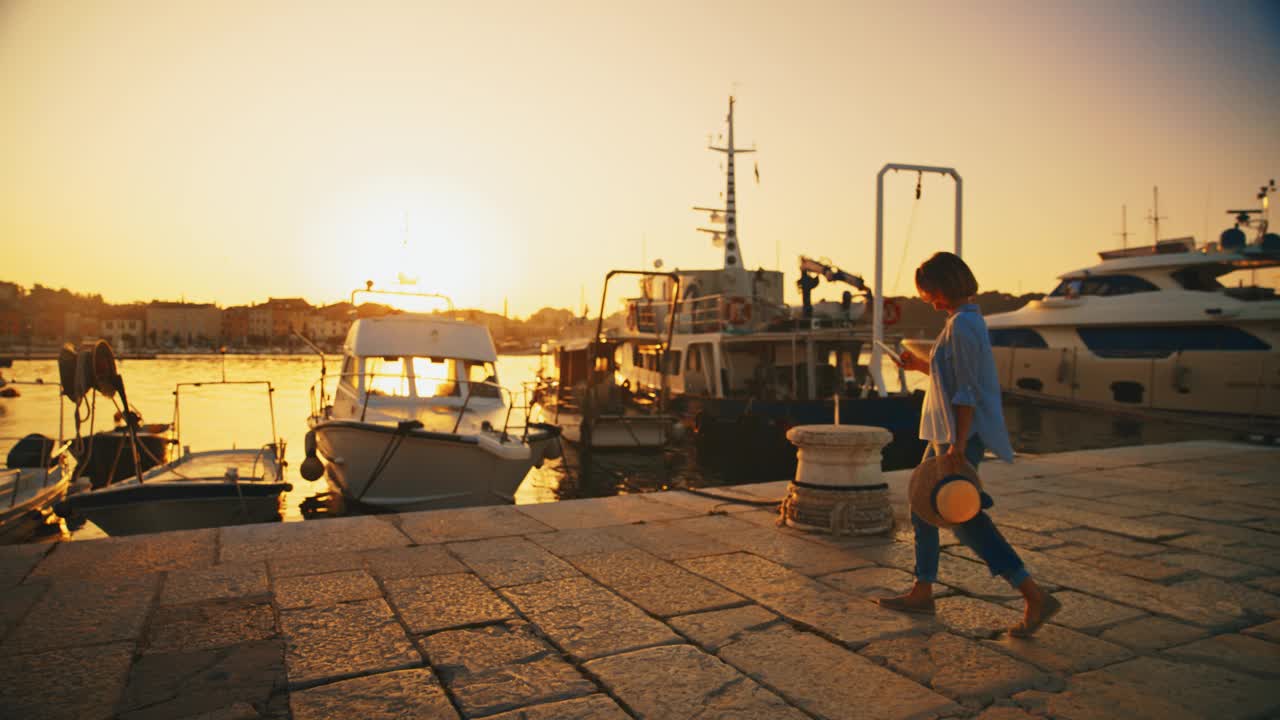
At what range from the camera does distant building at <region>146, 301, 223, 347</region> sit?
481 ft

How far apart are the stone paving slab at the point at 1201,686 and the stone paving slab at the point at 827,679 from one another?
0.85 m

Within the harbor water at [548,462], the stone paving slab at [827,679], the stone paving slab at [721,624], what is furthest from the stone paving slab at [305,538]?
the harbor water at [548,462]

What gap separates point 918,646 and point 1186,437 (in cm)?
2455

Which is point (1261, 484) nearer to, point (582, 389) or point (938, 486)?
point (938, 486)

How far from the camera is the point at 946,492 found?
343 centimetres

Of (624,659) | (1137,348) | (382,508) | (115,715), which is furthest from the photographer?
(1137,348)

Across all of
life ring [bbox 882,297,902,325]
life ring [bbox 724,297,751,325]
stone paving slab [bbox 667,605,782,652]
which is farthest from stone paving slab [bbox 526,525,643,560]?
life ring [bbox 724,297,751,325]

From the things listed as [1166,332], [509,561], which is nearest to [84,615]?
[509,561]

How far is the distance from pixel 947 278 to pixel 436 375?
33.2ft

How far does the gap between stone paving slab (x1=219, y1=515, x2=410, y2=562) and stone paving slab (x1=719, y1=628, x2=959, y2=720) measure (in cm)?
277

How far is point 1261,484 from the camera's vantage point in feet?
25.7

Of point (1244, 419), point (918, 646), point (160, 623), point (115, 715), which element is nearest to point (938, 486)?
point (918, 646)

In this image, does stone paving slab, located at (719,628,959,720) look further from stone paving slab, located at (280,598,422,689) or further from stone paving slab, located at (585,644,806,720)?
stone paving slab, located at (280,598,422,689)

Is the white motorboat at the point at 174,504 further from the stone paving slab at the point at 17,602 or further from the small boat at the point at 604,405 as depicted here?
the small boat at the point at 604,405
